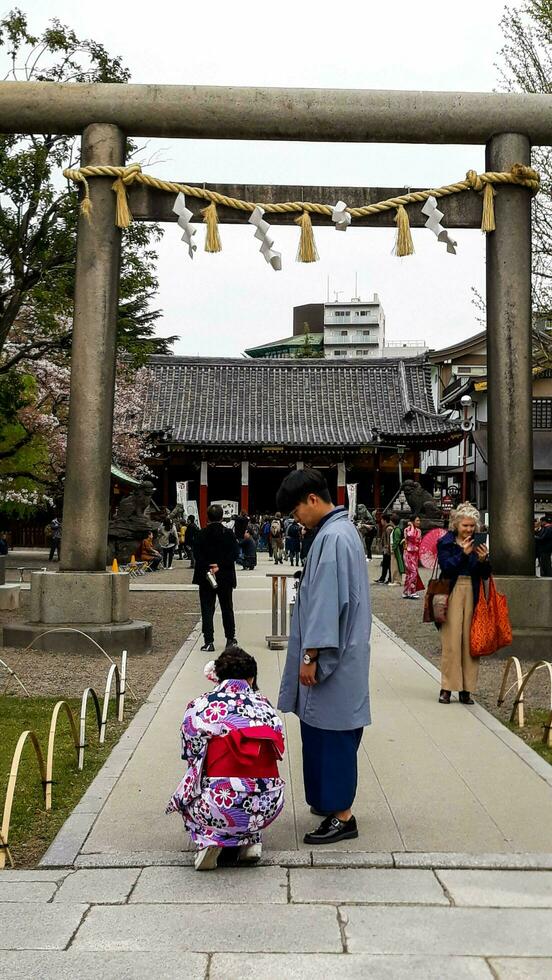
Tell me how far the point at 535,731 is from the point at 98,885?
402 centimetres

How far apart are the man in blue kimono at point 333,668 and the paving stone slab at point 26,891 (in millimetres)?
1232

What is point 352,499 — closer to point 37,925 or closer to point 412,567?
point 412,567

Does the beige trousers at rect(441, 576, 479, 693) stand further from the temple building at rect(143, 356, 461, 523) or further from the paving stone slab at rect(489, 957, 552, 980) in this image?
the temple building at rect(143, 356, 461, 523)

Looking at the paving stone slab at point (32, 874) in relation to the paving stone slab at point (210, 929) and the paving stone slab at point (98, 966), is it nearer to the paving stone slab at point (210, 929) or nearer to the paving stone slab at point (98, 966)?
the paving stone slab at point (210, 929)

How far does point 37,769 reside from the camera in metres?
6.00

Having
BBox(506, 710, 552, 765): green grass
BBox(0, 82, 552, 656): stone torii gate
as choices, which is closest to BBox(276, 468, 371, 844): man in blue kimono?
BBox(506, 710, 552, 765): green grass

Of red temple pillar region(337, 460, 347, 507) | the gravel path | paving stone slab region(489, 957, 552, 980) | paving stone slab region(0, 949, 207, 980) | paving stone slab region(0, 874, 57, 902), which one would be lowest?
paving stone slab region(489, 957, 552, 980)

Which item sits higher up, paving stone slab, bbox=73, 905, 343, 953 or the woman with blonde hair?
the woman with blonde hair

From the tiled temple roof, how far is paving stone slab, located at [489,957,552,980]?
3503 centimetres

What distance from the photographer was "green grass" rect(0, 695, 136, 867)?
4.75 metres

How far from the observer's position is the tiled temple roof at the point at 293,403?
3966 centimetres

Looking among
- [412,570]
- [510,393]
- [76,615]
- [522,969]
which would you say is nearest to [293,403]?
[412,570]

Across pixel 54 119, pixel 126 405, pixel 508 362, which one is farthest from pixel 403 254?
pixel 126 405

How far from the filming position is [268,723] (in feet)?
14.2
